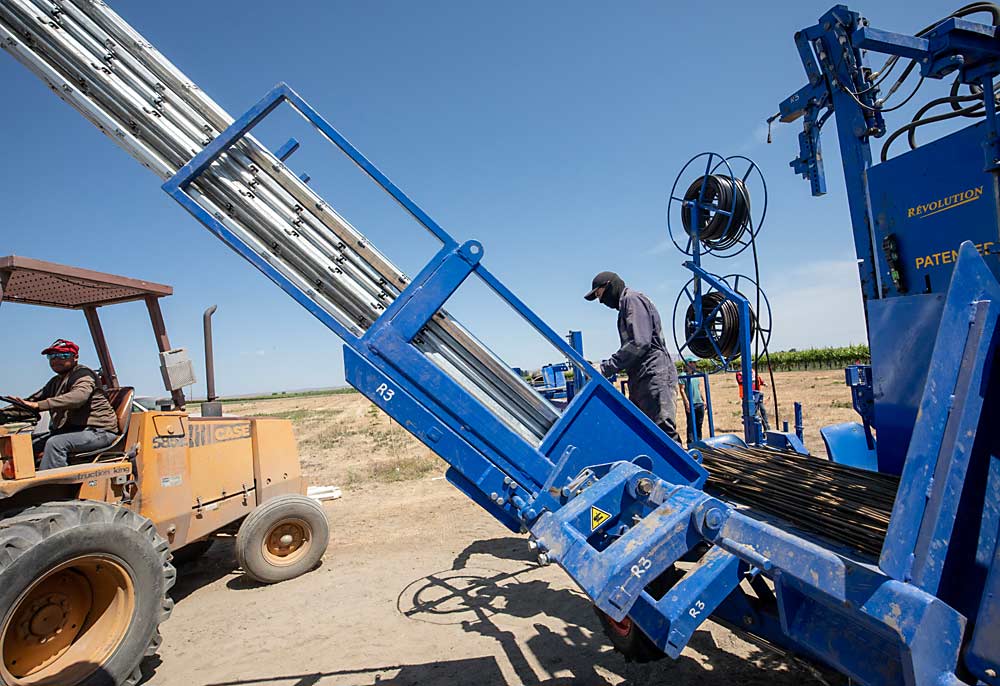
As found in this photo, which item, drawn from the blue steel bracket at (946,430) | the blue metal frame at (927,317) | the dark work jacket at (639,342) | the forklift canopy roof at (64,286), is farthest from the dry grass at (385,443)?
the blue steel bracket at (946,430)

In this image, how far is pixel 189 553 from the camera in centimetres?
592

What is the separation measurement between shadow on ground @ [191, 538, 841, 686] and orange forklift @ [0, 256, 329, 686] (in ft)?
3.00

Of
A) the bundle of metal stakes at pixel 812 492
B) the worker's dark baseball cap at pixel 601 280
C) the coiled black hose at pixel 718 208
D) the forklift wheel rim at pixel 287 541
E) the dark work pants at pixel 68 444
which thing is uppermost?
the coiled black hose at pixel 718 208

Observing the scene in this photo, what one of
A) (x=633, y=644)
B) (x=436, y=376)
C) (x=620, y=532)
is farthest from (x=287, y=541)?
(x=620, y=532)

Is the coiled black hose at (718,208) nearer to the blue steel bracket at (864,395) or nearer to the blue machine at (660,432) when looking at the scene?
the blue steel bracket at (864,395)

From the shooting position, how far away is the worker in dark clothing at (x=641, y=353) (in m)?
4.13

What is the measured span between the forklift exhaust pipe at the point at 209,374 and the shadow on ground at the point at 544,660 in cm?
246

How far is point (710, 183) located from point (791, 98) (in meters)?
1.41

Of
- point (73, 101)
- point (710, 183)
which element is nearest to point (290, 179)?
point (73, 101)

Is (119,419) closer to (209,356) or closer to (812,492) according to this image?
(209,356)

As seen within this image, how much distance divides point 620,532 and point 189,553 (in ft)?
17.4

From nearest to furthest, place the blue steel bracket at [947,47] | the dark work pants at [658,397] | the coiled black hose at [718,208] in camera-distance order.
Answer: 1. the blue steel bracket at [947,47]
2. the dark work pants at [658,397]
3. the coiled black hose at [718,208]

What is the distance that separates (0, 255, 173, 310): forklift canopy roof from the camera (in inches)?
165

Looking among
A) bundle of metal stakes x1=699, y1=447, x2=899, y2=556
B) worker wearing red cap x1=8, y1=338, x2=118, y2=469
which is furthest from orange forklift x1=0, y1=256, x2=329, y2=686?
bundle of metal stakes x1=699, y1=447, x2=899, y2=556
